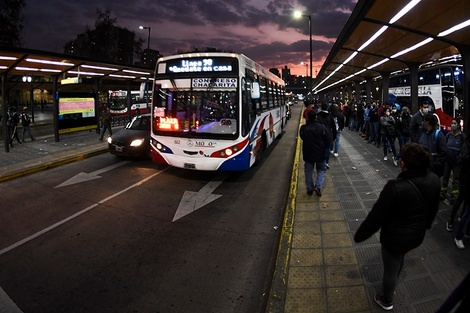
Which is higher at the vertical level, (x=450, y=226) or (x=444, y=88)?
(x=444, y=88)

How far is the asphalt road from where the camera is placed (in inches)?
155

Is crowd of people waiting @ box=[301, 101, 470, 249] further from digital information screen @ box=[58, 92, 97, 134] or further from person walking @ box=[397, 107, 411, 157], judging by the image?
digital information screen @ box=[58, 92, 97, 134]

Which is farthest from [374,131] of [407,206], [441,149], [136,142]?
[407,206]

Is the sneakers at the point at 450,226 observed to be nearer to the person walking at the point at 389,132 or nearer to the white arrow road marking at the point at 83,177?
the person walking at the point at 389,132

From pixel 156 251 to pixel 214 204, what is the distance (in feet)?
7.60

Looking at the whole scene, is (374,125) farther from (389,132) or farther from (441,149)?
(441,149)

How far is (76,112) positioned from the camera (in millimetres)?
16406

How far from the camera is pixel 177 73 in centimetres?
849

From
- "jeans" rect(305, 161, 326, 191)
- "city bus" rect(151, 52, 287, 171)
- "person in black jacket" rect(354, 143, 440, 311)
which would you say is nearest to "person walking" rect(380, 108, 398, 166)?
"jeans" rect(305, 161, 326, 191)

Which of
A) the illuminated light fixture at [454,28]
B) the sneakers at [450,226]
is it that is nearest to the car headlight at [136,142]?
the sneakers at [450,226]

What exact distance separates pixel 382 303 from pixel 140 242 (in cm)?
369

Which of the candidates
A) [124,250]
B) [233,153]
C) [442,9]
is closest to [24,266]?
[124,250]

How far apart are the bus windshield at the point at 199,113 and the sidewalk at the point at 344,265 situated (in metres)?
2.60

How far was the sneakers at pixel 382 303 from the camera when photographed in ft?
11.1
